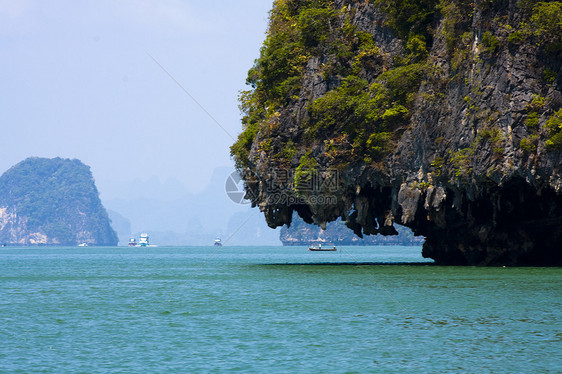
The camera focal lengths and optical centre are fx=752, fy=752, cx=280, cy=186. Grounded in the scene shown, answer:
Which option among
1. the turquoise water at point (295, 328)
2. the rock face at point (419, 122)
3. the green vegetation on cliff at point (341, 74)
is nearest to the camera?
the turquoise water at point (295, 328)

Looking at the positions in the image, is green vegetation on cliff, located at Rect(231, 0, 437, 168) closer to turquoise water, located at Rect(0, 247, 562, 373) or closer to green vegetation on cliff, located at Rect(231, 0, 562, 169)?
green vegetation on cliff, located at Rect(231, 0, 562, 169)

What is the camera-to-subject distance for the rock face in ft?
130

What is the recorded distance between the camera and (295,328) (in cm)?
2353

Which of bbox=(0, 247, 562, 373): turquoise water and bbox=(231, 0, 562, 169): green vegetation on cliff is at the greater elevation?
bbox=(231, 0, 562, 169): green vegetation on cliff

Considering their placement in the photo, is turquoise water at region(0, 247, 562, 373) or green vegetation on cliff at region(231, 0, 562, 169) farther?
green vegetation on cliff at region(231, 0, 562, 169)

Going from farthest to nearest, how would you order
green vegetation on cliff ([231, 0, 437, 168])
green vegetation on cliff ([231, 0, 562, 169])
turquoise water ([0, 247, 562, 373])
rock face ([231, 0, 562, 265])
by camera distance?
green vegetation on cliff ([231, 0, 437, 168]) < green vegetation on cliff ([231, 0, 562, 169]) < rock face ([231, 0, 562, 265]) < turquoise water ([0, 247, 562, 373])

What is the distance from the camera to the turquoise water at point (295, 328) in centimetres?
1797

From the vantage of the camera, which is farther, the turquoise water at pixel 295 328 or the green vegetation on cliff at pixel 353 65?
the green vegetation on cliff at pixel 353 65

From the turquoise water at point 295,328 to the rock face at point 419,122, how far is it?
691 cm

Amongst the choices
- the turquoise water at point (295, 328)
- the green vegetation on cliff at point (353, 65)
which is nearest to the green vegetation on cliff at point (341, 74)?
the green vegetation on cliff at point (353, 65)

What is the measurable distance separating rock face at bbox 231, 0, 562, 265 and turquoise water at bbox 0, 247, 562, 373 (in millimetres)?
6914

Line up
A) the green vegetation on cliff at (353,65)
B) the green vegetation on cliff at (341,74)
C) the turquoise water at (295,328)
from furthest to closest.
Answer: the green vegetation on cliff at (341,74) < the green vegetation on cliff at (353,65) < the turquoise water at (295,328)

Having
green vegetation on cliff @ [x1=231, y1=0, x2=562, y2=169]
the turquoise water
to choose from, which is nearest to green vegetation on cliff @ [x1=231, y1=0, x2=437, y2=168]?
green vegetation on cliff @ [x1=231, y1=0, x2=562, y2=169]

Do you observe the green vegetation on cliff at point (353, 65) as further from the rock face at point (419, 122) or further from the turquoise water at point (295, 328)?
the turquoise water at point (295, 328)
